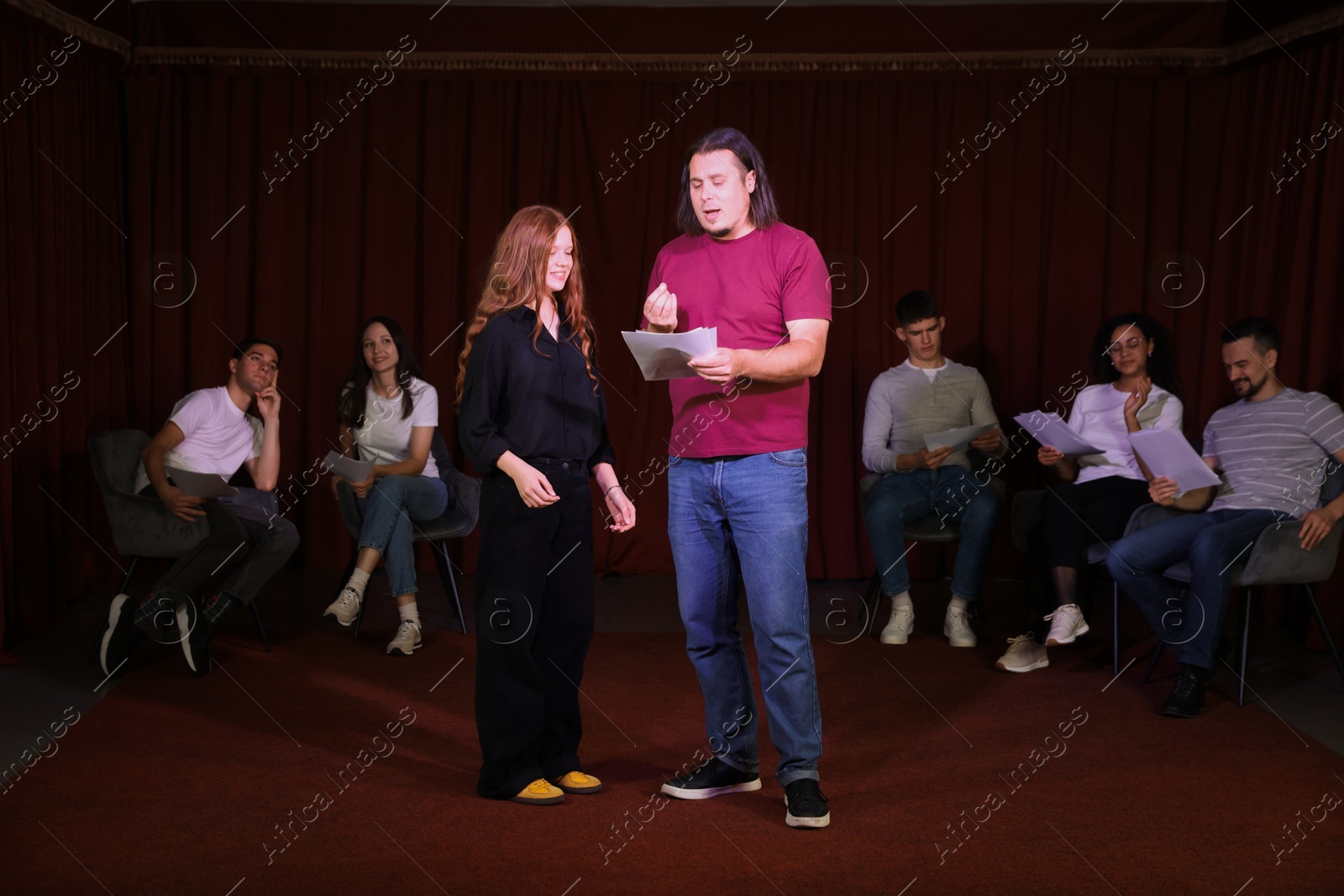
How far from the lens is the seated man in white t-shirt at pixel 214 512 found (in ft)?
11.7

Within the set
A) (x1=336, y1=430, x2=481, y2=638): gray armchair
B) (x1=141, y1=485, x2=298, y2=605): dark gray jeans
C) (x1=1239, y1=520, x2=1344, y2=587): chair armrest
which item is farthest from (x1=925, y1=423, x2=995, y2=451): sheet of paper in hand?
(x1=141, y1=485, x2=298, y2=605): dark gray jeans

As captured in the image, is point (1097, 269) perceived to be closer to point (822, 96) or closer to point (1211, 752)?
point (822, 96)

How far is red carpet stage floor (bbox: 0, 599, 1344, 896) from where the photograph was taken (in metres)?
2.21

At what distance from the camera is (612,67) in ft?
16.9

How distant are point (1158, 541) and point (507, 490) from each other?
2.21 m

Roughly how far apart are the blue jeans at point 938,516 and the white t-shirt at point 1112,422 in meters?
0.38

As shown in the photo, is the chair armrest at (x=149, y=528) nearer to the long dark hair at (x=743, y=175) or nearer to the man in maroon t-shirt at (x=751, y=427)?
the man in maroon t-shirt at (x=751, y=427)

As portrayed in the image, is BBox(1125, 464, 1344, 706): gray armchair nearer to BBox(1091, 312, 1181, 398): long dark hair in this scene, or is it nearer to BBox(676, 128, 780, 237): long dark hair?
BBox(1091, 312, 1181, 398): long dark hair

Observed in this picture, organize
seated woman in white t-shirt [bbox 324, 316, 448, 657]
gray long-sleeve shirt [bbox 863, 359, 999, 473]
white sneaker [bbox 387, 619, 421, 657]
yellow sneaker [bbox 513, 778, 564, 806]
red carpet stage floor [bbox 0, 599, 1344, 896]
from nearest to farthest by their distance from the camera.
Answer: red carpet stage floor [bbox 0, 599, 1344, 896]
yellow sneaker [bbox 513, 778, 564, 806]
white sneaker [bbox 387, 619, 421, 657]
seated woman in white t-shirt [bbox 324, 316, 448, 657]
gray long-sleeve shirt [bbox 863, 359, 999, 473]

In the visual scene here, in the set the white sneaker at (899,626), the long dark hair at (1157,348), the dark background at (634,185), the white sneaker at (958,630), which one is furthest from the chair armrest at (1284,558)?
the dark background at (634,185)

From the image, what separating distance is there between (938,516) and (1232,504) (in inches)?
39.6

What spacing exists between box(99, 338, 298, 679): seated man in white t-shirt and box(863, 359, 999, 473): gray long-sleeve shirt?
2.22 metres

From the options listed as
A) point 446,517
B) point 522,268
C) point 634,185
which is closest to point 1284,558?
point 522,268

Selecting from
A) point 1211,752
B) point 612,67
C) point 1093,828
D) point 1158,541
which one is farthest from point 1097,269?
point 1093,828
